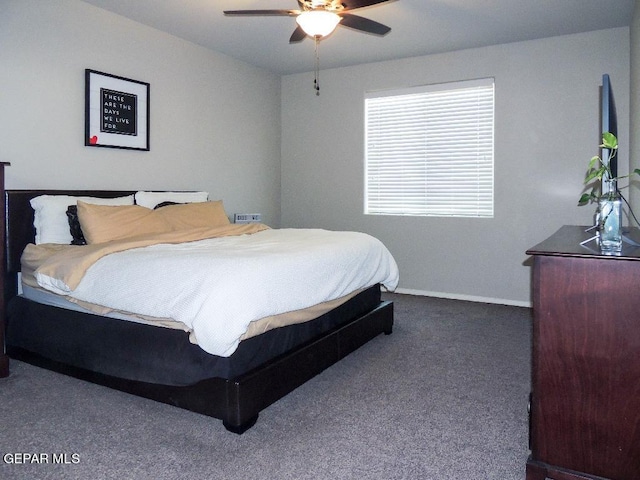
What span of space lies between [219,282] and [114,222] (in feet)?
4.53

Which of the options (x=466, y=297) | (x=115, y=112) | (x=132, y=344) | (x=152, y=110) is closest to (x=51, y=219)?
(x=115, y=112)

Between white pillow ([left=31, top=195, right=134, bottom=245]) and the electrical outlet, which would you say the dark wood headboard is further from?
the electrical outlet

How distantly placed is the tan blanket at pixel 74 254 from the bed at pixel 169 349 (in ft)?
0.58

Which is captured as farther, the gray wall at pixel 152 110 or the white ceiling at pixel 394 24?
the white ceiling at pixel 394 24

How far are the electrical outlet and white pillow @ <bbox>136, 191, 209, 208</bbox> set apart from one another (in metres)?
0.65

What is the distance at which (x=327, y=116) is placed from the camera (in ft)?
18.1

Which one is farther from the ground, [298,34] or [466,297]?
[298,34]

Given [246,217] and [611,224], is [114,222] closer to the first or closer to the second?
[246,217]

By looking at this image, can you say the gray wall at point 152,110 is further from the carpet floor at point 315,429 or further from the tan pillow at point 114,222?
the carpet floor at point 315,429

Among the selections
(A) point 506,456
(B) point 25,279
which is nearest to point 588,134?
(A) point 506,456

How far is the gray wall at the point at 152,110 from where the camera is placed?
3.21m

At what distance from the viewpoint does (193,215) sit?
3.68m

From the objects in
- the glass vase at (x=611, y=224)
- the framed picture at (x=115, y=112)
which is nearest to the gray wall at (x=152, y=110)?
the framed picture at (x=115, y=112)

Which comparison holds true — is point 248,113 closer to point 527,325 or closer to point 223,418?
point 527,325
